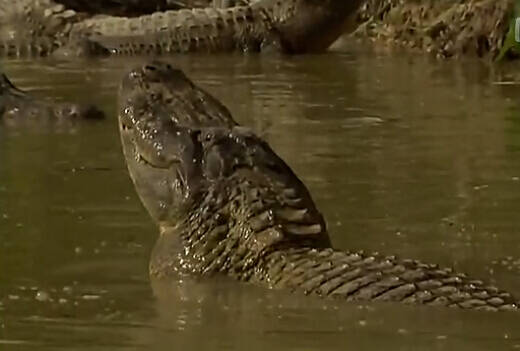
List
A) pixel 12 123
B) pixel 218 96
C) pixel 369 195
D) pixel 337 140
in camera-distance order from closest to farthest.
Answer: pixel 369 195 → pixel 337 140 → pixel 12 123 → pixel 218 96

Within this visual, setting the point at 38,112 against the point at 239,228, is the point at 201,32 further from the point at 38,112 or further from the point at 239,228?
the point at 239,228

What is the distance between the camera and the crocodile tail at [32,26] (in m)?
16.5

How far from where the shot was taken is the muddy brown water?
493 centimetres

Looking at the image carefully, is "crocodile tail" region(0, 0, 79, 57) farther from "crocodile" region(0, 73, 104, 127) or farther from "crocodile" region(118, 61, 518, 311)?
"crocodile" region(118, 61, 518, 311)

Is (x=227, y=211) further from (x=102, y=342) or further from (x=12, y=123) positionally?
(x=12, y=123)

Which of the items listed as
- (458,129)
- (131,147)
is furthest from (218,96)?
(131,147)

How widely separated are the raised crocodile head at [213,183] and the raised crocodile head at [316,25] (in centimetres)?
1007

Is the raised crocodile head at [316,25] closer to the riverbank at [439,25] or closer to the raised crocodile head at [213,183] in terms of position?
the riverbank at [439,25]

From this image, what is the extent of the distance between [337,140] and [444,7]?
7758mm

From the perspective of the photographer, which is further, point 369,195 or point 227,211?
point 369,195

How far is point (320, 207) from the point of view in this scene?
7020 millimetres

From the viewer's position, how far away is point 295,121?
10188mm

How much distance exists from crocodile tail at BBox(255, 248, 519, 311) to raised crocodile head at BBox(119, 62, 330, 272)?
0.17 metres

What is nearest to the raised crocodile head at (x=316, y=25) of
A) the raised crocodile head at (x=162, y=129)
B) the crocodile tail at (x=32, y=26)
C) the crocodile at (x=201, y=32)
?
the crocodile at (x=201, y=32)
